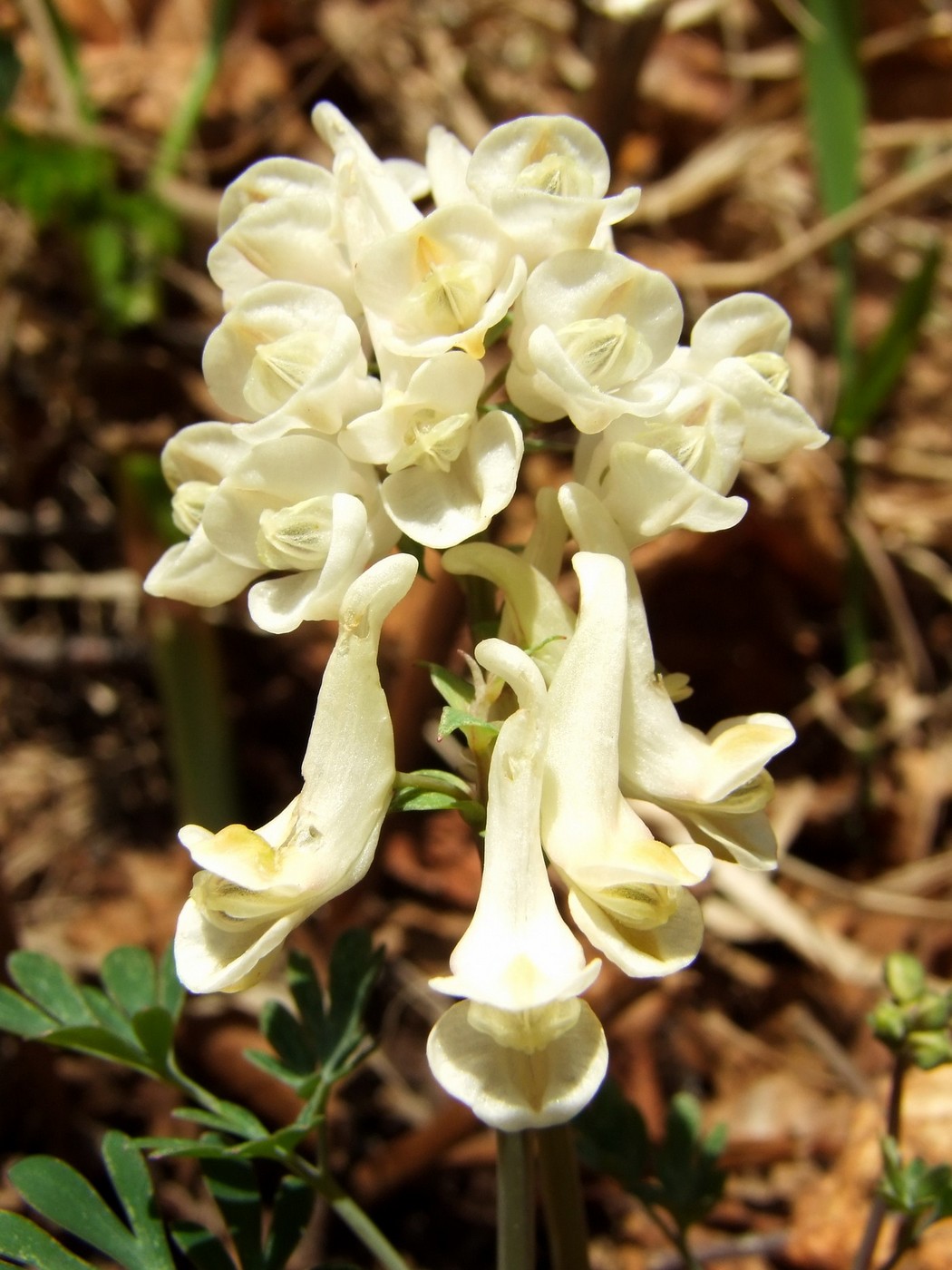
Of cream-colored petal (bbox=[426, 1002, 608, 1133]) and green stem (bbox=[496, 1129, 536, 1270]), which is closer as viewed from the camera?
cream-colored petal (bbox=[426, 1002, 608, 1133])

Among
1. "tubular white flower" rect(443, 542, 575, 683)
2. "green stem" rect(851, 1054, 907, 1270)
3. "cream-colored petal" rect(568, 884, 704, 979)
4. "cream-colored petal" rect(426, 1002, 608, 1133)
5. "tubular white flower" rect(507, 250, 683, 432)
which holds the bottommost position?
"green stem" rect(851, 1054, 907, 1270)

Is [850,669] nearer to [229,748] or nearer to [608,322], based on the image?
[229,748]

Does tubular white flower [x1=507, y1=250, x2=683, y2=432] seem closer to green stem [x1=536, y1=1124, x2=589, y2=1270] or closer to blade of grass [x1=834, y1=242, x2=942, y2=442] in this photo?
green stem [x1=536, y1=1124, x2=589, y2=1270]

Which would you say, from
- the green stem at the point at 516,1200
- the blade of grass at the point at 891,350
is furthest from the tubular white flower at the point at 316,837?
the blade of grass at the point at 891,350

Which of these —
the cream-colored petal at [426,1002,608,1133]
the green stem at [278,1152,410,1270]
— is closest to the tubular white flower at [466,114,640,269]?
the cream-colored petal at [426,1002,608,1133]

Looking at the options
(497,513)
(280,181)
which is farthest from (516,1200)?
(280,181)

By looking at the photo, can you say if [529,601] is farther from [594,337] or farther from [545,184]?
[545,184]

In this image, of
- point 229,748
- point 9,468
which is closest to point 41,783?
point 229,748
